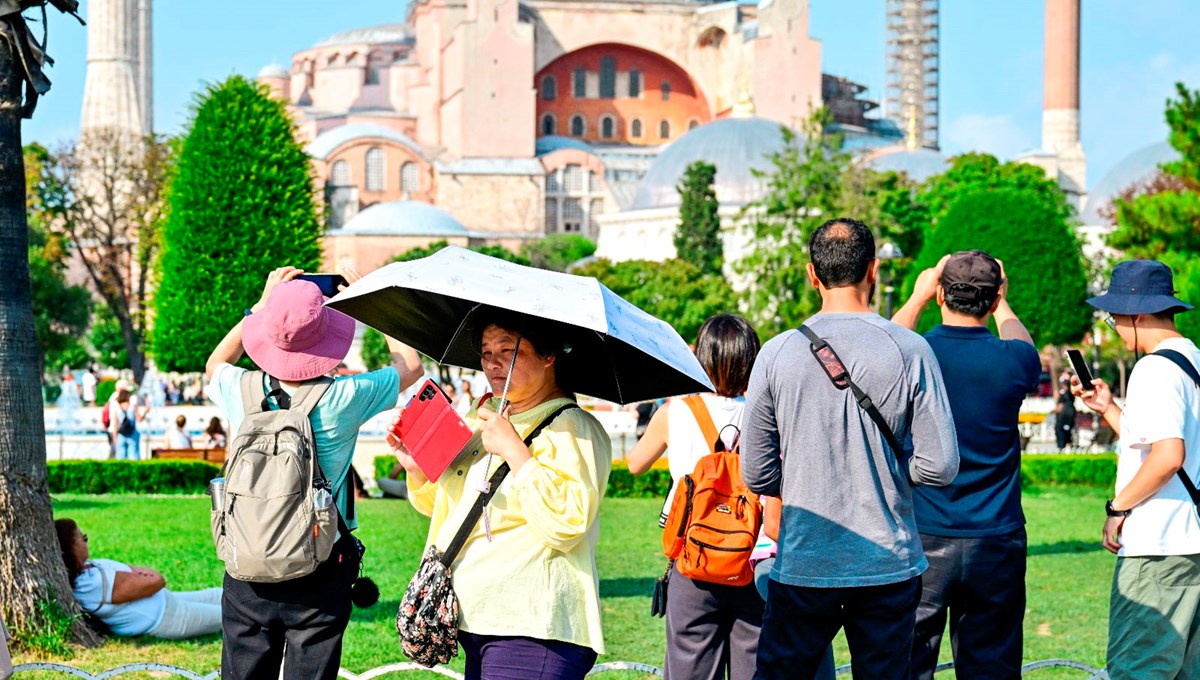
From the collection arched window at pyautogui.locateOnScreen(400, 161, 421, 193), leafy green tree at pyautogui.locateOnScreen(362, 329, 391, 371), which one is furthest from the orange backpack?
arched window at pyautogui.locateOnScreen(400, 161, 421, 193)

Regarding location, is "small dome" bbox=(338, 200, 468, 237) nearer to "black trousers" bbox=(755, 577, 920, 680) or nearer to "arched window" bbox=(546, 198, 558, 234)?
"arched window" bbox=(546, 198, 558, 234)

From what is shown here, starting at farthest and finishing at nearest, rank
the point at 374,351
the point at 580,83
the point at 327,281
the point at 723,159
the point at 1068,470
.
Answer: the point at 580,83 < the point at 723,159 < the point at 374,351 < the point at 1068,470 < the point at 327,281

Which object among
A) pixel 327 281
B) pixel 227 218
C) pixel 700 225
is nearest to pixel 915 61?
pixel 700 225

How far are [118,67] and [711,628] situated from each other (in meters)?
52.7

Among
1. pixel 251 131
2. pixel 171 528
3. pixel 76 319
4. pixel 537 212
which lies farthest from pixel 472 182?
pixel 171 528

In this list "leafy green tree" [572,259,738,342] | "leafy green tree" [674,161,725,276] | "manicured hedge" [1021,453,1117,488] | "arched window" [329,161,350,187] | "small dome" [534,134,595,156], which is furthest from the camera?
"small dome" [534,134,595,156]

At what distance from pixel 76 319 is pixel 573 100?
88.9 ft

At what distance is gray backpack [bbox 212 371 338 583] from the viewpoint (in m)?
3.34

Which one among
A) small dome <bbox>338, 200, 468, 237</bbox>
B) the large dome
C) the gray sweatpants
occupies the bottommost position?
the gray sweatpants

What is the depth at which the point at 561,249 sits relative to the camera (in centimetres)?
5144

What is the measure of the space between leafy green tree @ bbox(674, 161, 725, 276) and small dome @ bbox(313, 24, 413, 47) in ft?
114

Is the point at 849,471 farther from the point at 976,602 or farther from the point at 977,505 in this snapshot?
the point at 976,602

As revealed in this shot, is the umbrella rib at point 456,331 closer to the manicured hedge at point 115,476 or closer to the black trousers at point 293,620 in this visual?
the black trousers at point 293,620

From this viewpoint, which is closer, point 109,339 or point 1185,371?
point 1185,371
